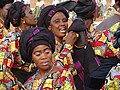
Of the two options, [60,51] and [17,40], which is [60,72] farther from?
[17,40]

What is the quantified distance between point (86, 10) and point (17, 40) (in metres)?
0.95

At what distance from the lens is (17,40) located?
5129mm

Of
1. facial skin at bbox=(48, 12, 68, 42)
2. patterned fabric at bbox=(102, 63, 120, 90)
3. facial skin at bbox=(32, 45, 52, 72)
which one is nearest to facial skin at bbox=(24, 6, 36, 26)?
facial skin at bbox=(48, 12, 68, 42)

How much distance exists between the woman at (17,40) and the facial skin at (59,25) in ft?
1.78

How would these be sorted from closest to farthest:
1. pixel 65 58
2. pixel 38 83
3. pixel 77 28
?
pixel 38 83 < pixel 65 58 < pixel 77 28

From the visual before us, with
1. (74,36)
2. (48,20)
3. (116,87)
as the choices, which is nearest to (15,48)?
(48,20)

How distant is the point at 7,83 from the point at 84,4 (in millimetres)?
1421

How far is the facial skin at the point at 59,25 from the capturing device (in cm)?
484

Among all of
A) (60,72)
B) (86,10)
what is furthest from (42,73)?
(86,10)

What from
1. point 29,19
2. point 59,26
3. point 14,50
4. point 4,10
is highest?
point 4,10

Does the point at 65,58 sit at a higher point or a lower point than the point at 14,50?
lower

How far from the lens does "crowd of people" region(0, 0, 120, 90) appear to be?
4.04 meters

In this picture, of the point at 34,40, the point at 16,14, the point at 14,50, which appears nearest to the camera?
the point at 34,40

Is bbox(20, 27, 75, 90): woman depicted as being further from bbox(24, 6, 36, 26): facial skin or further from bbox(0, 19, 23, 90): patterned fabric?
bbox(24, 6, 36, 26): facial skin
